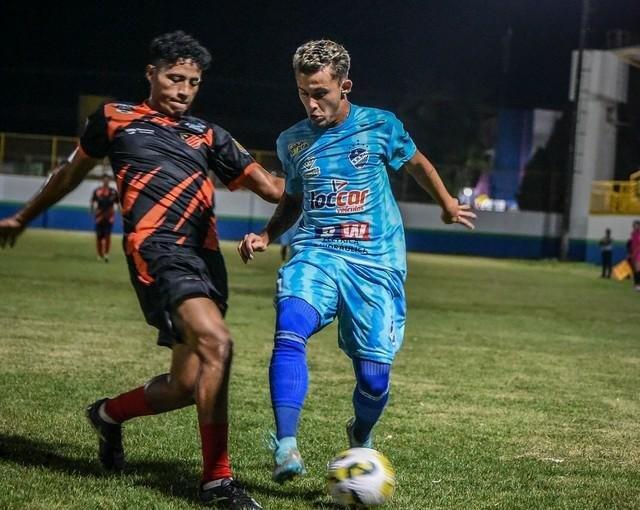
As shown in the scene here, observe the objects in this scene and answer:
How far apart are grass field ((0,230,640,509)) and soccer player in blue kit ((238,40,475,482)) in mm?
773

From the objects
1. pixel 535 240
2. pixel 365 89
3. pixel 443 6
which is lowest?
pixel 535 240

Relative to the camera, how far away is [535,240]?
49844 mm

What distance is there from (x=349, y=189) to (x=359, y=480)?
158cm

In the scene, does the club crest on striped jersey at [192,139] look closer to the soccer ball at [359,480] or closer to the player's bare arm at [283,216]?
the player's bare arm at [283,216]

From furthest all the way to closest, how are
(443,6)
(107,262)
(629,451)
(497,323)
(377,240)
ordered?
1. (443,6)
2. (107,262)
3. (497,323)
4. (629,451)
5. (377,240)

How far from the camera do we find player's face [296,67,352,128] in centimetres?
541

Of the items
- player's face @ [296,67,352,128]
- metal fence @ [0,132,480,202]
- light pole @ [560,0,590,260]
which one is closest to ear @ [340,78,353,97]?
player's face @ [296,67,352,128]

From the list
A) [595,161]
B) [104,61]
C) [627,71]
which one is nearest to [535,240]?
[595,161]

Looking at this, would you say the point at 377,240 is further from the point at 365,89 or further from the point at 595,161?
the point at 365,89

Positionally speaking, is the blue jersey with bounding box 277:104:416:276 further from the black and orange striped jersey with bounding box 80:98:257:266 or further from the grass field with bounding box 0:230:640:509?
the grass field with bounding box 0:230:640:509

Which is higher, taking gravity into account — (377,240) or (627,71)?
(627,71)

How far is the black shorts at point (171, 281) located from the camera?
196 inches

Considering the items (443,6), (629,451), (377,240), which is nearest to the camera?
(377,240)

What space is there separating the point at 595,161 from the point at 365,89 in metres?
13.6
